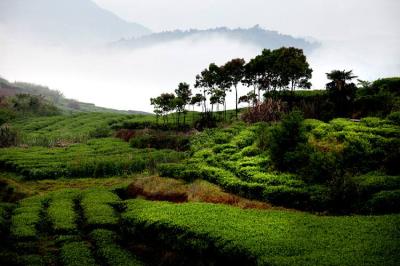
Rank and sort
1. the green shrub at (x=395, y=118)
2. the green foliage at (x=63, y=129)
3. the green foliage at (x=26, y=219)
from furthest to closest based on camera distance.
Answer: the green foliage at (x=63, y=129) < the green shrub at (x=395, y=118) < the green foliage at (x=26, y=219)

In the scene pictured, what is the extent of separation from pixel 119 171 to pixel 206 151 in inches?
614

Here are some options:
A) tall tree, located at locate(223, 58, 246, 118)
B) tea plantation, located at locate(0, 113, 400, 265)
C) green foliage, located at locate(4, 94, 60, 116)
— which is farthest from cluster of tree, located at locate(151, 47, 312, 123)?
green foliage, located at locate(4, 94, 60, 116)

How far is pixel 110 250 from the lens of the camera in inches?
924

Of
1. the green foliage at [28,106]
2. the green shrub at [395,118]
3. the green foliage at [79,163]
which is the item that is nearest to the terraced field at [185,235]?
the green shrub at [395,118]

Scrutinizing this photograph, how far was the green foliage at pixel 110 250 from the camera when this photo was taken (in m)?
22.2

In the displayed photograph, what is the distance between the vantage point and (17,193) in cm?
3947

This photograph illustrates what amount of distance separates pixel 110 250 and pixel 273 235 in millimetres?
10213

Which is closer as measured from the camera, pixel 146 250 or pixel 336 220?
pixel 336 220

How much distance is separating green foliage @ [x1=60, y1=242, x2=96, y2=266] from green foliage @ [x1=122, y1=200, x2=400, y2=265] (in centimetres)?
323

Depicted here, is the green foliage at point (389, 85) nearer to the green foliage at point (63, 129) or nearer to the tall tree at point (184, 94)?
the tall tree at point (184, 94)

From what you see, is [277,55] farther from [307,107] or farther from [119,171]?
[119,171]

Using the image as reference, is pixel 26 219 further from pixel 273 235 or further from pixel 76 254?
pixel 273 235

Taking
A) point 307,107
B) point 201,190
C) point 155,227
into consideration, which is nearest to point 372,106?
point 307,107

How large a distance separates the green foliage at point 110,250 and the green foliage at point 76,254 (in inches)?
28.6
